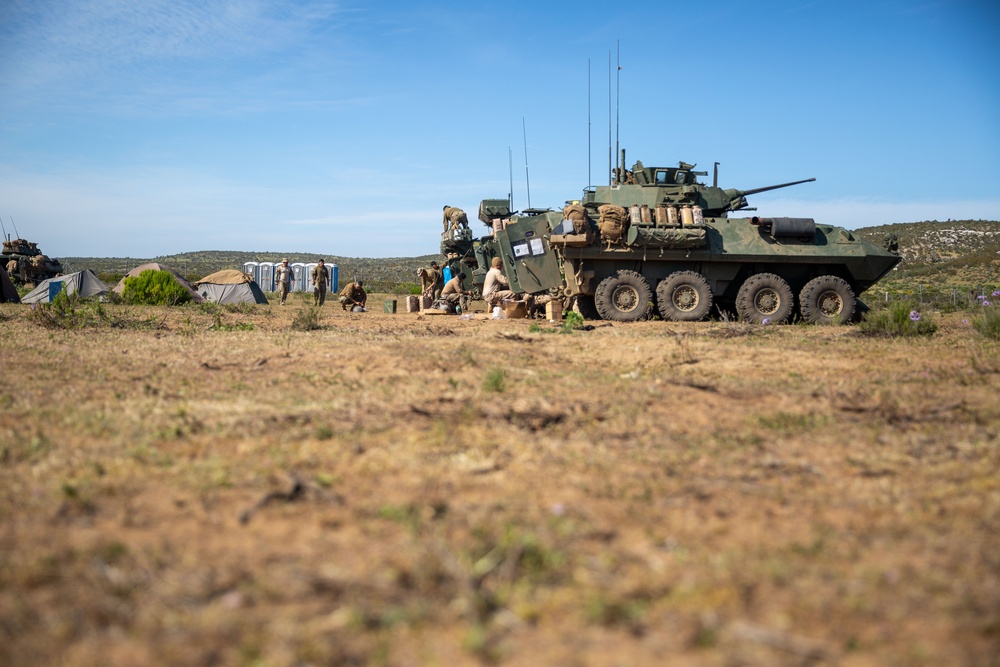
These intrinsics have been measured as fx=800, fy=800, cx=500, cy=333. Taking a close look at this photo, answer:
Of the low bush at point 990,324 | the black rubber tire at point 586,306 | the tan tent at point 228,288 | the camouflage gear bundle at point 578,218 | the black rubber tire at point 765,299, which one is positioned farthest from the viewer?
the tan tent at point 228,288

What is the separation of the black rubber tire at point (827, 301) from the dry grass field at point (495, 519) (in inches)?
278

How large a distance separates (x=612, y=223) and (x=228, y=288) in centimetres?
1355

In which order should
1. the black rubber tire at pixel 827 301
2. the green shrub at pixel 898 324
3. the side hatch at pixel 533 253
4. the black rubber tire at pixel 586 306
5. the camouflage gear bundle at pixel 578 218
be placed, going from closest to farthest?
the green shrub at pixel 898 324 → the camouflage gear bundle at pixel 578 218 → the black rubber tire at pixel 827 301 → the black rubber tire at pixel 586 306 → the side hatch at pixel 533 253

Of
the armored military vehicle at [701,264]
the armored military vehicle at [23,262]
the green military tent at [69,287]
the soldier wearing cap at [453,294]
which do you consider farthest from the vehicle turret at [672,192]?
the armored military vehicle at [23,262]

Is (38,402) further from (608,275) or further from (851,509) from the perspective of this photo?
(608,275)

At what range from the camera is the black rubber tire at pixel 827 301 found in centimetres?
1409

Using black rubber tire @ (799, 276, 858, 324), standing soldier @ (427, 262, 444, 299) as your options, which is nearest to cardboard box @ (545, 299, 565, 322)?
black rubber tire @ (799, 276, 858, 324)

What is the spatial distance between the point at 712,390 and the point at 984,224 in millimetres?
71023

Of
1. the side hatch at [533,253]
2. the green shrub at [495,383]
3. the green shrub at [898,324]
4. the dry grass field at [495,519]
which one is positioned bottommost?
the dry grass field at [495,519]

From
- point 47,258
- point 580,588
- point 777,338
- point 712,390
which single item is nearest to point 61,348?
point 712,390

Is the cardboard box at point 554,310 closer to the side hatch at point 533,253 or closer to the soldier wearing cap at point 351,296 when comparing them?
the side hatch at point 533,253

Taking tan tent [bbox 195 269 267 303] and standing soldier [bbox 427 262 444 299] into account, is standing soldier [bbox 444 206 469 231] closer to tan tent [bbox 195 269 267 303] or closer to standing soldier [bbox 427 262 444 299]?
standing soldier [bbox 427 262 444 299]

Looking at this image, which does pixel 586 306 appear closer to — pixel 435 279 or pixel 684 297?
pixel 684 297

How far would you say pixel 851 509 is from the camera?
360 centimetres
